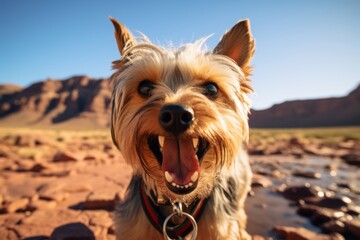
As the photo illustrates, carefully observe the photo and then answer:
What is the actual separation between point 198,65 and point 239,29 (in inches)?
25.0

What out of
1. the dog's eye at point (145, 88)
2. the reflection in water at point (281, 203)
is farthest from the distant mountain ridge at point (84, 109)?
the dog's eye at point (145, 88)

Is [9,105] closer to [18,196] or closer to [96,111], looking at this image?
[96,111]

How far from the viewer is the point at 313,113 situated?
127m

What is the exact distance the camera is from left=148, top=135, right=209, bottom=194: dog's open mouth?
7.30ft

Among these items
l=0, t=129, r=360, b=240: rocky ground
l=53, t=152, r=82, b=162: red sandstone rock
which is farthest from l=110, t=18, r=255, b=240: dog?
l=53, t=152, r=82, b=162: red sandstone rock

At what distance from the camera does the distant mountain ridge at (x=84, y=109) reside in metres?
121

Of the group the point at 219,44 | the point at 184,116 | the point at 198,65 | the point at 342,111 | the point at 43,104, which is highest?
the point at 219,44

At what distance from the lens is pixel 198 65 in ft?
8.80

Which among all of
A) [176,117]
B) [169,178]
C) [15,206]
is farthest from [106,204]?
[176,117]

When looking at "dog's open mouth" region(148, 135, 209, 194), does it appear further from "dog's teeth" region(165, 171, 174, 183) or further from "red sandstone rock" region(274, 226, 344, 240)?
"red sandstone rock" region(274, 226, 344, 240)

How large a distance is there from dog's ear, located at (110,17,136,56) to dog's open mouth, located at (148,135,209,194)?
1297mm

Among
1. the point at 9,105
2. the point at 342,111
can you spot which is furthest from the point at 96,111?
the point at 342,111

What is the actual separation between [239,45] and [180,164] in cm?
162

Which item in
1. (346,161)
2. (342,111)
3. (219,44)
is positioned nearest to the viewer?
(219,44)
